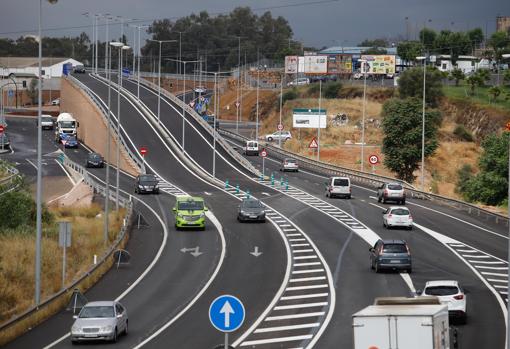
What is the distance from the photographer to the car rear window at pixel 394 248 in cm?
4453

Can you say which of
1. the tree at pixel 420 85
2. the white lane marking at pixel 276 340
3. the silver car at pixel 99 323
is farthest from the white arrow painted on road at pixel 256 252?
the tree at pixel 420 85

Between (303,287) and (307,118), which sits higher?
(307,118)

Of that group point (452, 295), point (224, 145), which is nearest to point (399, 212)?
point (452, 295)

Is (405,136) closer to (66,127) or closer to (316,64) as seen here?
(66,127)

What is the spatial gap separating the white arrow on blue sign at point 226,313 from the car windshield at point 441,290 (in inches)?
630

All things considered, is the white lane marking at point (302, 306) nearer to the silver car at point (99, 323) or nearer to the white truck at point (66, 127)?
the silver car at point (99, 323)

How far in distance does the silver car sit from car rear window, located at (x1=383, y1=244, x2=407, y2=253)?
597 inches

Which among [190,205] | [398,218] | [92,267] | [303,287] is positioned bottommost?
[303,287]

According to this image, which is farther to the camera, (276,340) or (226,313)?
(276,340)

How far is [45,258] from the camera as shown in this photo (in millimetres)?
52750

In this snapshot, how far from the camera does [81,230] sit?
6019 cm

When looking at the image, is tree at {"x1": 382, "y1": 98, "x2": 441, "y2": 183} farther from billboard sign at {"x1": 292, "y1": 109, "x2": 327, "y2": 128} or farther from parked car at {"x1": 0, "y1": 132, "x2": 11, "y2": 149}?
parked car at {"x1": 0, "y1": 132, "x2": 11, "y2": 149}

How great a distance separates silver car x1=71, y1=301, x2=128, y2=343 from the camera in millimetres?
31453

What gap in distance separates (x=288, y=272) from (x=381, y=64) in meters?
147
